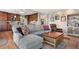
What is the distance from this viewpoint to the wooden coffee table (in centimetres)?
238

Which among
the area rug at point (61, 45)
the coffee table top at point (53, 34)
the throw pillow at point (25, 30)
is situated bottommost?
the area rug at point (61, 45)

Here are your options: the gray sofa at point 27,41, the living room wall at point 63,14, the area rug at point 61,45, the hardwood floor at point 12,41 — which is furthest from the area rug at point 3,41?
the living room wall at point 63,14

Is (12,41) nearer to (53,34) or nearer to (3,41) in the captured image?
(3,41)

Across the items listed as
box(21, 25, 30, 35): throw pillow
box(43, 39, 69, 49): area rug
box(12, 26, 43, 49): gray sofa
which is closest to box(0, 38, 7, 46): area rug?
box(12, 26, 43, 49): gray sofa

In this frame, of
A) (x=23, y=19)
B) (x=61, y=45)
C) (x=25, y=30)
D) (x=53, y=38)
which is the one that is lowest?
(x=61, y=45)

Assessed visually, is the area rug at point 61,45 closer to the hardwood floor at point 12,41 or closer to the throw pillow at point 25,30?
the hardwood floor at point 12,41

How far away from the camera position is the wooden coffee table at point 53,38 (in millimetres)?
2377

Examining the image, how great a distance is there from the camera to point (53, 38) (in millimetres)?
2371

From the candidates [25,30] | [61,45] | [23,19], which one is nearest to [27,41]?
[25,30]

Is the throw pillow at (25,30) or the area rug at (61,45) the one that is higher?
the throw pillow at (25,30)

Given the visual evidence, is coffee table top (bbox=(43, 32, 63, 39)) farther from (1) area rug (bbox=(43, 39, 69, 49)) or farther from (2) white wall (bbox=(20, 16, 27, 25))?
(2) white wall (bbox=(20, 16, 27, 25))
